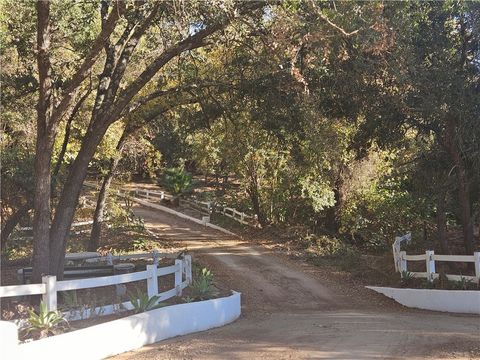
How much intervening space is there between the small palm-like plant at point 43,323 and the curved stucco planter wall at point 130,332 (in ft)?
1.23

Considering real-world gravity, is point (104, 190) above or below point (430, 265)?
above

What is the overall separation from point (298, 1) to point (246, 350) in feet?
17.8

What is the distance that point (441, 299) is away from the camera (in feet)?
39.0

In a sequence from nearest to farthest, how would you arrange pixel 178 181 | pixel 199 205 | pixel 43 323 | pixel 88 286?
1. pixel 43 323
2. pixel 88 286
3. pixel 199 205
4. pixel 178 181

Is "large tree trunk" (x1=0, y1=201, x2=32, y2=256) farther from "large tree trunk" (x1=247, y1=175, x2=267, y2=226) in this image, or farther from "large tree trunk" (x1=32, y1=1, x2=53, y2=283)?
"large tree trunk" (x1=247, y1=175, x2=267, y2=226)

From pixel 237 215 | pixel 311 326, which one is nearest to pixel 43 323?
pixel 311 326

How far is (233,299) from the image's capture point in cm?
1106

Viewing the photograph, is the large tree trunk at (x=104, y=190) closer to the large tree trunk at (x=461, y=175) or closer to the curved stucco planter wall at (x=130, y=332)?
the curved stucco planter wall at (x=130, y=332)

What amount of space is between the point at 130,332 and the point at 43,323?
1283mm

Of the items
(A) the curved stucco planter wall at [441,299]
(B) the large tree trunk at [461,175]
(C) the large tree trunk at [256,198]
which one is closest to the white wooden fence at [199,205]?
(C) the large tree trunk at [256,198]

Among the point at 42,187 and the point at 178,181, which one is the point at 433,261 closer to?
the point at 42,187

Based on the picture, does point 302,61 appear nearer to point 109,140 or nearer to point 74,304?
point 74,304

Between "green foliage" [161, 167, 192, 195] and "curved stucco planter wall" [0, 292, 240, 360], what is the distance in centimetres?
3084

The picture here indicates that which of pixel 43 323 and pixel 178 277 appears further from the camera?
pixel 178 277
